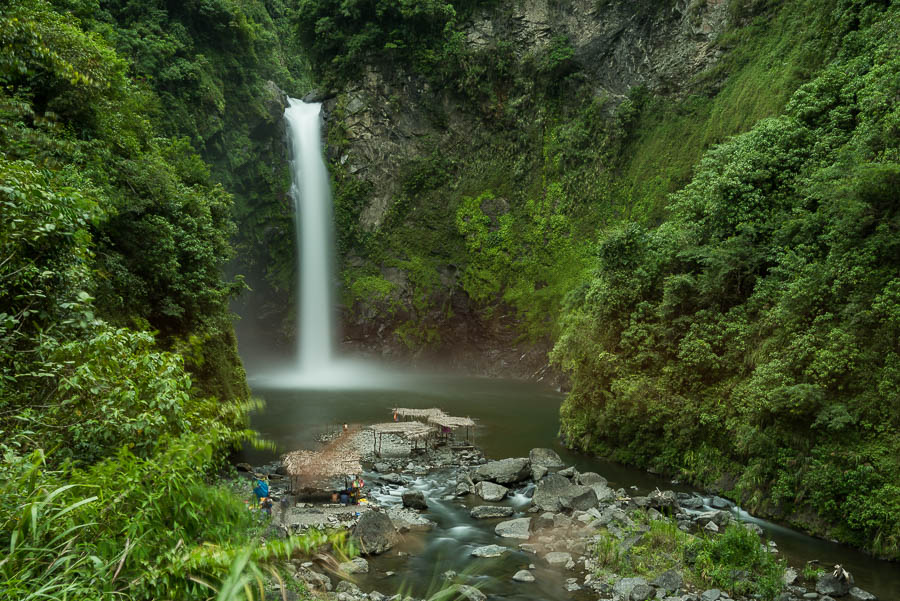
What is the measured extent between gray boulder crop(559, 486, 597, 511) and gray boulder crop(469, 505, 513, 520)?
3.99ft

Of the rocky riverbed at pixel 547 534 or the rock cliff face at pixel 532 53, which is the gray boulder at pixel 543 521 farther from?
the rock cliff face at pixel 532 53

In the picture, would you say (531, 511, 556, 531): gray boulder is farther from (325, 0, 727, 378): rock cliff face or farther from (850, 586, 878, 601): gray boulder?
(325, 0, 727, 378): rock cliff face

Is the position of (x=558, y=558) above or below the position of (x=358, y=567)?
below

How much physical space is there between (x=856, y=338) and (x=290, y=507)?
12038 millimetres

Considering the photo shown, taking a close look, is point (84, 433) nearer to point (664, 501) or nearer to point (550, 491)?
point (550, 491)

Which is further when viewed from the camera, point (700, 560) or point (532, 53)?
point (532, 53)

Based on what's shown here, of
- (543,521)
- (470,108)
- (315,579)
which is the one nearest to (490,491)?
(543,521)

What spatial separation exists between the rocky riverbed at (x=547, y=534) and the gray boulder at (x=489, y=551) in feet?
0.06

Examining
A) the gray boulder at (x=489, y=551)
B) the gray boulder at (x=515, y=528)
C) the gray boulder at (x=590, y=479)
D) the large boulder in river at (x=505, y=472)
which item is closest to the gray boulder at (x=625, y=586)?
the gray boulder at (x=489, y=551)

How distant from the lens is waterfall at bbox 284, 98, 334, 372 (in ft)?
118

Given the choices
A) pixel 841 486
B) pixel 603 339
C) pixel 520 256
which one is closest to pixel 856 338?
pixel 841 486

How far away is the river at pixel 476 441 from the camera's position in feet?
29.6

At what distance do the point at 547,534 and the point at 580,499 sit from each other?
1.60 meters

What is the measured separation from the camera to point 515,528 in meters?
11.0
